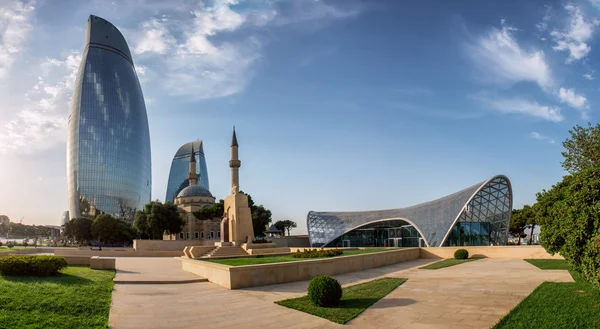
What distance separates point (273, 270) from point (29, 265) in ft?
30.2

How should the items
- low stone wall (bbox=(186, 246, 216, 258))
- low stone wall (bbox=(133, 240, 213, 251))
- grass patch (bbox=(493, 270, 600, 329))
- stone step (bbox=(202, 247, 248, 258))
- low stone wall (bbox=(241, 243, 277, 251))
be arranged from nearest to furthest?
grass patch (bbox=(493, 270, 600, 329)) → low stone wall (bbox=(186, 246, 216, 258)) → stone step (bbox=(202, 247, 248, 258)) → low stone wall (bbox=(241, 243, 277, 251)) → low stone wall (bbox=(133, 240, 213, 251))

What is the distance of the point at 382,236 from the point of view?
5778cm

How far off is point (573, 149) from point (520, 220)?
38.8 meters

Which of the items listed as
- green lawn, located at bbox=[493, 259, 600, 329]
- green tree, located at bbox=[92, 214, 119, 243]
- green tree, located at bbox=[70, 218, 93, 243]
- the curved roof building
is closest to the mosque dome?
green tree, located at bbox=[92, 214, 119, 243]

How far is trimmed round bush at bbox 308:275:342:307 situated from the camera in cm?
1172


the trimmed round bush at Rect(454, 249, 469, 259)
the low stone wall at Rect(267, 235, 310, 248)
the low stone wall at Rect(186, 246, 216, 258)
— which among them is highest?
the low stone wall at Rect(186, 246, 216, 258)

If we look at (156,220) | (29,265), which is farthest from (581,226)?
(156,220)

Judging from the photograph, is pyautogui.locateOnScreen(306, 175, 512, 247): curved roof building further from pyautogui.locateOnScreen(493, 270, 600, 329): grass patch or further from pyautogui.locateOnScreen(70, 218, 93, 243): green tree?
pyautogui.locateOnScreen(70, 218, 93, 243): green tree

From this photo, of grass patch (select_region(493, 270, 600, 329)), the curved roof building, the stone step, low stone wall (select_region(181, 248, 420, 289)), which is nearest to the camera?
Result: grass patch (select_region(493, 270, 600, 329))

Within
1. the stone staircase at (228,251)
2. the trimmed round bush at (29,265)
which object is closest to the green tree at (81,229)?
the stone staircase at (228,251)

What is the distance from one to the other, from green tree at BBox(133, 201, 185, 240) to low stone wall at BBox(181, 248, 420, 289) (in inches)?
1640

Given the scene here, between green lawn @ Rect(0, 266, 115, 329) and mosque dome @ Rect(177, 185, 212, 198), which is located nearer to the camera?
green lawn @ Rect(0, 266, 115, 329)

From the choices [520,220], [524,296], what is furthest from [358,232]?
[524,296]

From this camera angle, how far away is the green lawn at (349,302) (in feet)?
35.5
